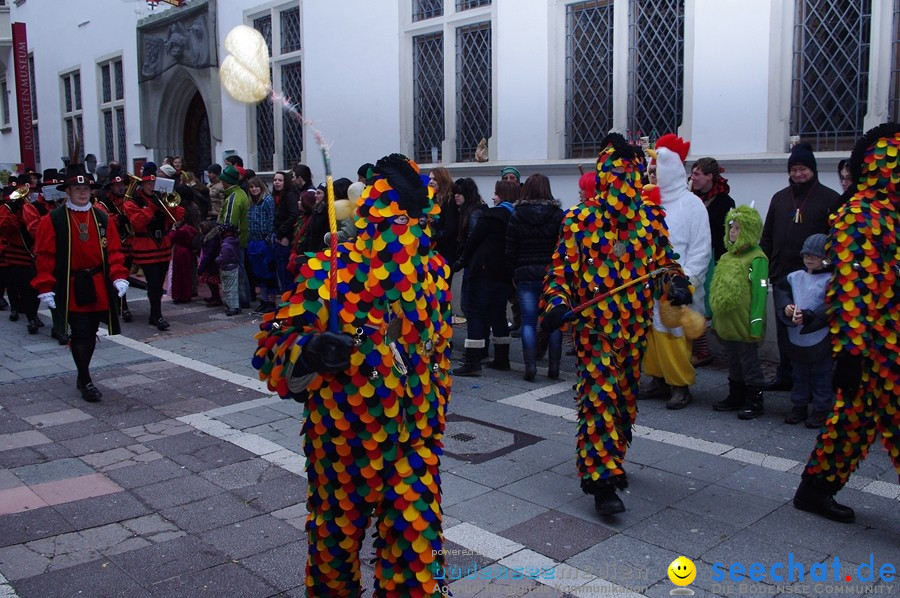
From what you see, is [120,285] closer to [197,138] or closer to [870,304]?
[870,304]

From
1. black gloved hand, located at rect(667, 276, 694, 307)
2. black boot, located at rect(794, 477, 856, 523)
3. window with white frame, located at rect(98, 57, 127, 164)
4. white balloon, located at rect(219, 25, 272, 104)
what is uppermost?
window with white frame, located at rect(98, 57, 127, 164)

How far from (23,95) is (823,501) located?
23.0 meters

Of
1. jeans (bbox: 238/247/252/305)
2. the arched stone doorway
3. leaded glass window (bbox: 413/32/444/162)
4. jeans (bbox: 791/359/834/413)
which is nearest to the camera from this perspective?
jeans (bbox: 791/359/834/413)

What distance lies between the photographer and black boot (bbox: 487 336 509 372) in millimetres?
7859

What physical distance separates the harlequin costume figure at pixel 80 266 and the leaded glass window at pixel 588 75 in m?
5.18

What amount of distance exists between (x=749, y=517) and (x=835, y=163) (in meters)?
4.04

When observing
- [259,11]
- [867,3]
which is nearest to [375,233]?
[867,3]

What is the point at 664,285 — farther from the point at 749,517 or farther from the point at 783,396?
the point at 783,396

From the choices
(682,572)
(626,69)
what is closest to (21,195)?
(626,69)

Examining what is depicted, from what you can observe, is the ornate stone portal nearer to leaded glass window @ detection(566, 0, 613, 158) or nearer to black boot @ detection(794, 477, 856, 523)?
leaded glass window @ detection(566, 0, 613, 158)

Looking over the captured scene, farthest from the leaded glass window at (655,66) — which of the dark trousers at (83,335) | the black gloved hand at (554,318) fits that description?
the dark trousers at (83,335)

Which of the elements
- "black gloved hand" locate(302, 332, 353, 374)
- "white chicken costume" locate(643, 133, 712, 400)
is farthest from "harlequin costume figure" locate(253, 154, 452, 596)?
"white chicken costume" locate(643, 133, 712, 400)

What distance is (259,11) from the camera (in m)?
13.7

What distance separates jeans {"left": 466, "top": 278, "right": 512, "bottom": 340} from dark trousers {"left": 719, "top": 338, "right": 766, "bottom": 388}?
214cm
